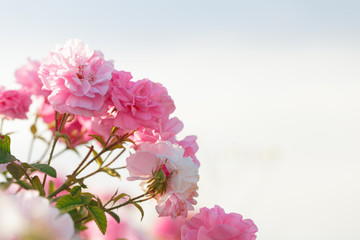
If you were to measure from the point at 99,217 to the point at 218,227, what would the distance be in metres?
0.23

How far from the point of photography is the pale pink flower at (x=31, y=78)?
1.28 metres

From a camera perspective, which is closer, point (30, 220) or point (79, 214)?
point (30, 220)

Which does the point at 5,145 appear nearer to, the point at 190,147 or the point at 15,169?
the point at 15,169

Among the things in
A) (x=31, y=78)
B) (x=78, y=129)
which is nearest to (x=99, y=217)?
(x=78, y=129)

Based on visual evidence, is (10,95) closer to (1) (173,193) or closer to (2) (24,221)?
(1) (173,193)

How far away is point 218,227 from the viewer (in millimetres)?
863

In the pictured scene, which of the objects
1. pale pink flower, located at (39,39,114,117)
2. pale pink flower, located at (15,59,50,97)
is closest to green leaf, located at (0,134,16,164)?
pale pink flower, located at (39,39,114,117)

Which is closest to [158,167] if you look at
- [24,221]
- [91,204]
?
[91,204]

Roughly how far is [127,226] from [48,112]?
422 mm

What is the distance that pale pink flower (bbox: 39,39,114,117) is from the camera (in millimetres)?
901

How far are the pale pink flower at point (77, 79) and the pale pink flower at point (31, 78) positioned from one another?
34cm

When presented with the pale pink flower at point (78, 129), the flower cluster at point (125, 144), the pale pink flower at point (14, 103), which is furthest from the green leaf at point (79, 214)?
the pale pink flower at point (14, 103)

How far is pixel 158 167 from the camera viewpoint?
2.93ft

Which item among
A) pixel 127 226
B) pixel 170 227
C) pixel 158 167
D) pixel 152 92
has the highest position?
pixel 152 92
